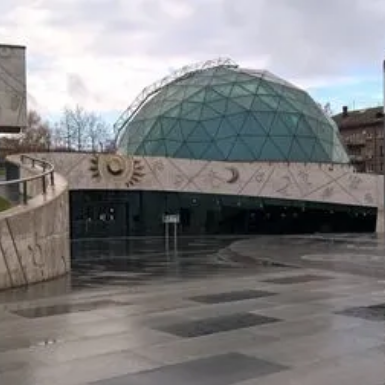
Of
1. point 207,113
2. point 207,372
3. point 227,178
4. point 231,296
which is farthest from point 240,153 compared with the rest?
point 207,372

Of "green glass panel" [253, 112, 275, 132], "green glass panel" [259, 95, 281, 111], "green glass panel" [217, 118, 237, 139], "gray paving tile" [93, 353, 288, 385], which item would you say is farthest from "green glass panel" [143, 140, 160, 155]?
"gray paving tile" [93, 353, 288, 385]

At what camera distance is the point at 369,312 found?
12.3m

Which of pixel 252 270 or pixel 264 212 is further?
pixel 264 212

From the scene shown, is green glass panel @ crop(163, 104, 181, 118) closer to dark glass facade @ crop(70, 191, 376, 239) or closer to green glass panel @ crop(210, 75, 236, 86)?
green glass panel @ crop(210, 75, 236, 86)

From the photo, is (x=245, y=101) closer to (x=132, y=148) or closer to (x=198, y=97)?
(x=198, y=97)

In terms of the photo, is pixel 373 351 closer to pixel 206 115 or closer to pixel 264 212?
pixel 264 212

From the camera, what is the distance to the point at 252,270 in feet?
68.5

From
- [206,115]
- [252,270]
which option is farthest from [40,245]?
[206,115]

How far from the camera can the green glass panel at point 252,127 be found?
190 feet

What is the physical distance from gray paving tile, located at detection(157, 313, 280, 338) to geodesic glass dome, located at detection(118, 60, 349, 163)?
43.8 m

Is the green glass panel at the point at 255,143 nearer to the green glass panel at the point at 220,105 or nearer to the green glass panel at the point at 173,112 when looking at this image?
the green glass panel at the point at 220,105

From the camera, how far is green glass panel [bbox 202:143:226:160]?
55.7 meters

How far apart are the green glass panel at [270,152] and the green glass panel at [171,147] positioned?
609 cm

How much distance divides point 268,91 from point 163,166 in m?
17.4
